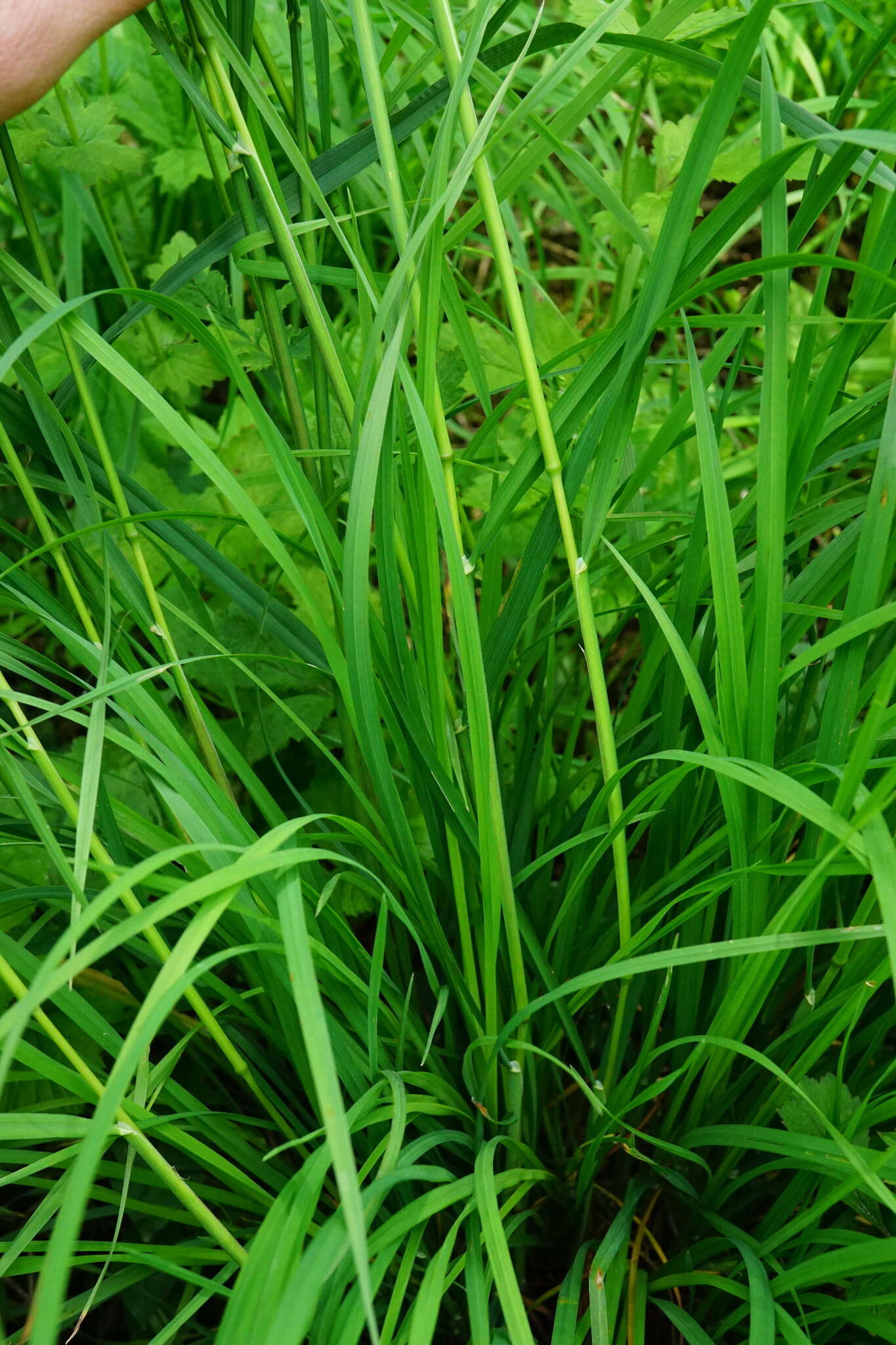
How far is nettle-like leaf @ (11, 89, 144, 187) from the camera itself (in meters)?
0.77

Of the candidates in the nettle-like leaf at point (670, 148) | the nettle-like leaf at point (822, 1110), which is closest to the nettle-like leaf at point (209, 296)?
the nettle-like leaf at point (670, 148)

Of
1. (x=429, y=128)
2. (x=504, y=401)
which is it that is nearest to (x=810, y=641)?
(x=504, y=401)

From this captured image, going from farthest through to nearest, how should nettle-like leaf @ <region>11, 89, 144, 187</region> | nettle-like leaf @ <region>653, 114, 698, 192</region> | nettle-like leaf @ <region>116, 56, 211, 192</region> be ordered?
nettle-like leaf @ <region>116, 56, 211, 192</region>
nettle-like leaf @ <region>653, 114, 698, 192</region>
nettle-like leaf @ <region>11, 89, 144, 187</region>

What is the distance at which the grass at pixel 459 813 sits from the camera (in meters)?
0.47

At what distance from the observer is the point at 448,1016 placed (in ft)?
2.20

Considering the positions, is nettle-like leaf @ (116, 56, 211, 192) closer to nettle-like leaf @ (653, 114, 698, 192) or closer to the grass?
the grass

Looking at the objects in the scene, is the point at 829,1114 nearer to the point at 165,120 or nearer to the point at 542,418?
the point at 542,418

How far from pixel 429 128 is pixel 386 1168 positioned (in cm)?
153

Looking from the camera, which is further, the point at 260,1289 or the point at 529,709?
the point at 529,709

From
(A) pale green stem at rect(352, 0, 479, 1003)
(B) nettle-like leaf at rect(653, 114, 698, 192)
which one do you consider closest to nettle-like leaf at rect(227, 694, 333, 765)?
(A) pale green stem at rect(352, 0, 479, 1003)

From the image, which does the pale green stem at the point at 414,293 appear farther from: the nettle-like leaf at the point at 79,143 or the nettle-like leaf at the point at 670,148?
the nettle-like leaf at the point at 670,148

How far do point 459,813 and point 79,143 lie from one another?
2.11 feet

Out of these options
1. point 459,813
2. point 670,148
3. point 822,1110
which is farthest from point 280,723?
point 670,148

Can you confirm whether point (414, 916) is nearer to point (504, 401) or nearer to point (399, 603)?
point (399, 603)
